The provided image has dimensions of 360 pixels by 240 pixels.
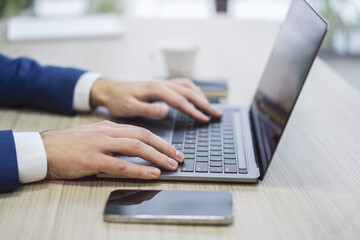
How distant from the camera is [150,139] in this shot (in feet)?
2.34

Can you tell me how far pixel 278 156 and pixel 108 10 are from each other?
7.31ft

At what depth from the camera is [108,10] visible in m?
2.75

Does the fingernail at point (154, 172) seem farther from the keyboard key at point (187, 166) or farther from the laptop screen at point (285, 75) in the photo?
the laptop screen at point (285, 75)

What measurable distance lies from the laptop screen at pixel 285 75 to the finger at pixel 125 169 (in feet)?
0.62

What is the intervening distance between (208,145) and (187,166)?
9 cm

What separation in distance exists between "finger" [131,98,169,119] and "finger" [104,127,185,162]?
0.16 metres

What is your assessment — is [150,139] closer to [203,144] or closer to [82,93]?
[203,144]

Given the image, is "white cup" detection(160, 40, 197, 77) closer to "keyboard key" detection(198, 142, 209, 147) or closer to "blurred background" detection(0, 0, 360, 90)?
"keyboard key" detection(198, 142, 209, 147)

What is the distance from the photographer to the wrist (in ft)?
3.10

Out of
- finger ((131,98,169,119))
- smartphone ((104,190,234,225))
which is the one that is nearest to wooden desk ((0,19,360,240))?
smartphone ((104,190,234,225))

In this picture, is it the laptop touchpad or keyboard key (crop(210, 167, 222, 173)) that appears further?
the laptop touchpad

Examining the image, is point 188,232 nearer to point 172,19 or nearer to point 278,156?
point 278,156

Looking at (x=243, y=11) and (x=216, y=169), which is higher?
(x=216, y=169)

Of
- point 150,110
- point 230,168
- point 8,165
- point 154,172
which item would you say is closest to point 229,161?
point 230,168
